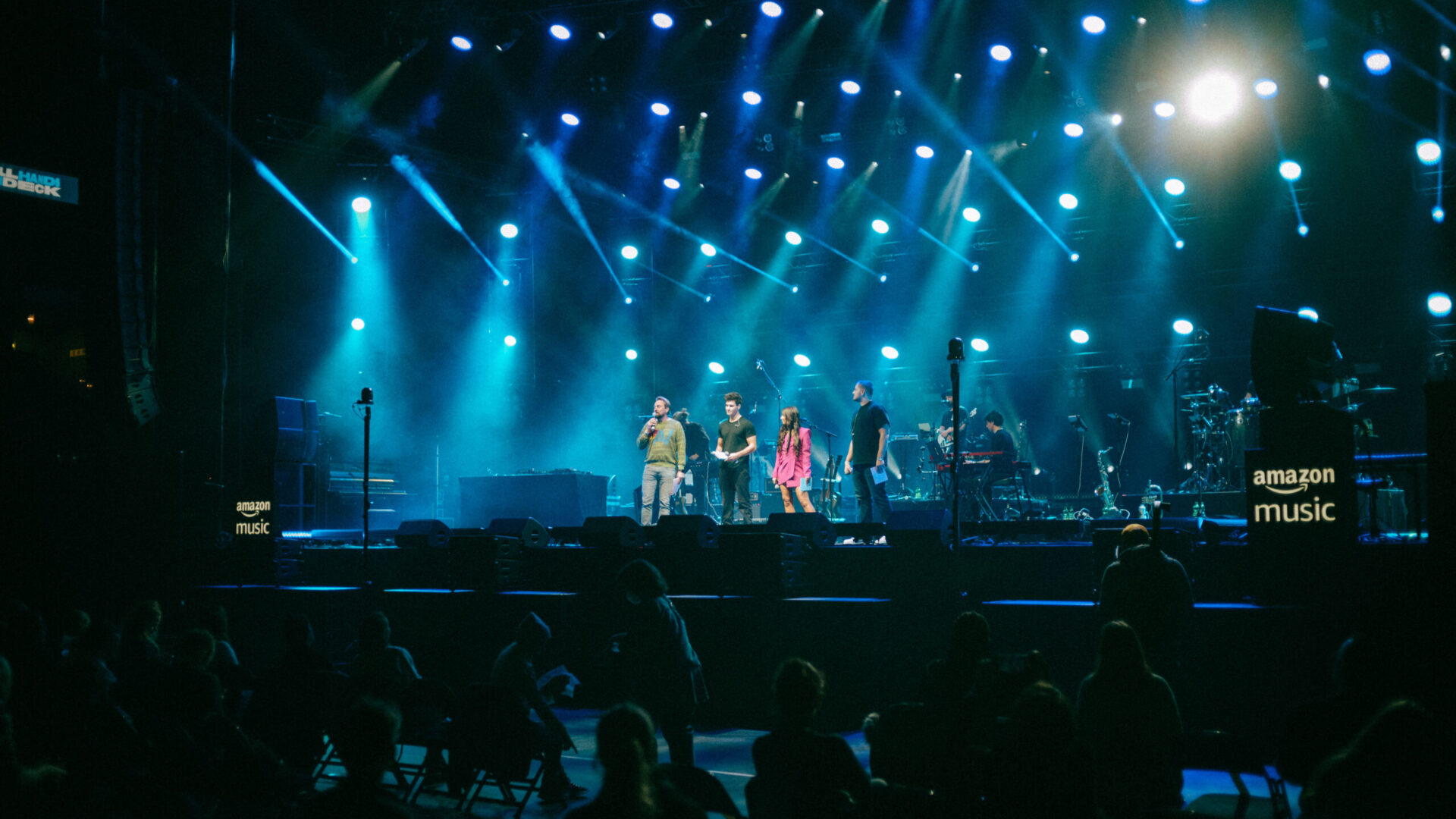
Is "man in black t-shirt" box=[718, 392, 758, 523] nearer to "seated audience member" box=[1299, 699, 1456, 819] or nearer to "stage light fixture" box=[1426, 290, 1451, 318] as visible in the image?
"seated audience member" box=[1299, 699, 1456, 819]

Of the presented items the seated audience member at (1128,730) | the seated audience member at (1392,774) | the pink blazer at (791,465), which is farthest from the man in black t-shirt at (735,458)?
the seated audience member at (1392,774)

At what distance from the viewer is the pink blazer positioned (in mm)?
12875

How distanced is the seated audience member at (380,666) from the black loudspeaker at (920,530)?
4.51 metres

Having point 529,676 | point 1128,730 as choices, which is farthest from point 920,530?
point 1128,730

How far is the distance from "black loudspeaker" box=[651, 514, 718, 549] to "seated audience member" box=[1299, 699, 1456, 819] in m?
7.15

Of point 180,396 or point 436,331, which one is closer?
point 180,396

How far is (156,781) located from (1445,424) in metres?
7.46

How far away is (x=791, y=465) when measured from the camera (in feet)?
42.3

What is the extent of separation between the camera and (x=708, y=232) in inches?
773

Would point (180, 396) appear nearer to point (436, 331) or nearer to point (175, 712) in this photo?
point (436, 331)

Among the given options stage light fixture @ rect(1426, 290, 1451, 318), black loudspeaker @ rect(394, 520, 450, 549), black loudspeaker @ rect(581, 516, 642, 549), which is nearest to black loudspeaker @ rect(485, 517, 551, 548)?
black loudspeaker @ rect(394, 520, 450, 549)

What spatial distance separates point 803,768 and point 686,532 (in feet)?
20.4

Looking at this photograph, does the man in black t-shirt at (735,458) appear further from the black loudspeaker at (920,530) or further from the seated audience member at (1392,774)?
the seated audience member at (1392,774)

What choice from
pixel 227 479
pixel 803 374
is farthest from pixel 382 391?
pixel 803 374
